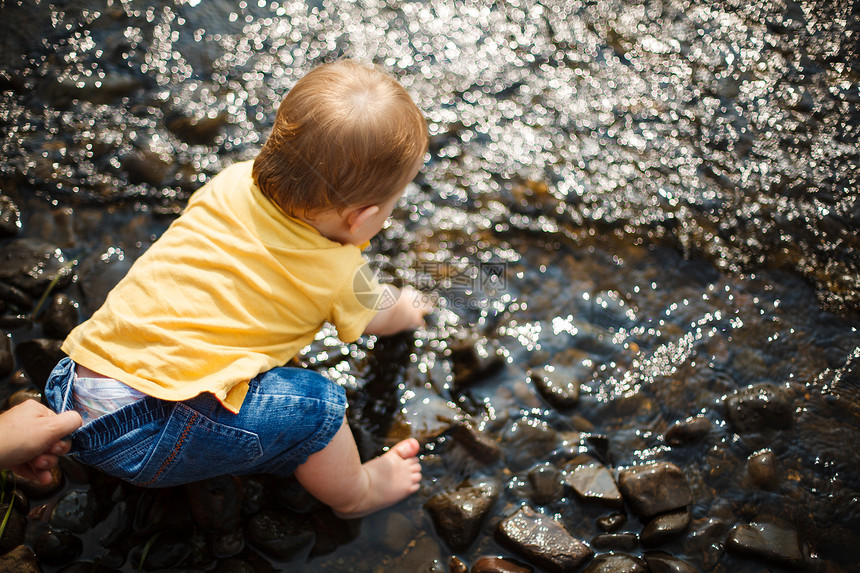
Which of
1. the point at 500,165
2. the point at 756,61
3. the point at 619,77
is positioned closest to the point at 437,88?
the point at 500,165

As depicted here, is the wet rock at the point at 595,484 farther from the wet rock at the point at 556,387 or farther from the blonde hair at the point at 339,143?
the blonde hair at the point at 339,143

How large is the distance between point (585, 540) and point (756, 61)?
8.43ft

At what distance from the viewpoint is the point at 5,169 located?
8.63 ft

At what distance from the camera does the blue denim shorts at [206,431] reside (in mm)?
1684

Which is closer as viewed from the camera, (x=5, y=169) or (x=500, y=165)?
(x=5, y=169)

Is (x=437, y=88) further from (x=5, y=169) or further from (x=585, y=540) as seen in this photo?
(x=585, y=540)

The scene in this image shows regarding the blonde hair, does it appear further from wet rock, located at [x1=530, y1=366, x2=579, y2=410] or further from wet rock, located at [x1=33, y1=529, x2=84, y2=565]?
wet rock, located at [x1=33, y1=529, x2=84, y2=565]

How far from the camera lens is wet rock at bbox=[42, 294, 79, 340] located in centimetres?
226

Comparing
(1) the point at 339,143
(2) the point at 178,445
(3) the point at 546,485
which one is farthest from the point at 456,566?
(1) the point at 339,143

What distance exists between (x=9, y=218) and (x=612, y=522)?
2478mm

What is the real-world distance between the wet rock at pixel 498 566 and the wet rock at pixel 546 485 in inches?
8.6

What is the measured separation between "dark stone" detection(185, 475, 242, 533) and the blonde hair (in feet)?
2.94

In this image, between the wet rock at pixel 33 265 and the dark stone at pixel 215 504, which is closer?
the dark stone at pixel 215 504

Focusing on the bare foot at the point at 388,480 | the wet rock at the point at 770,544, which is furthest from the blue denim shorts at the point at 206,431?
the wet rock at the point at 770,544
